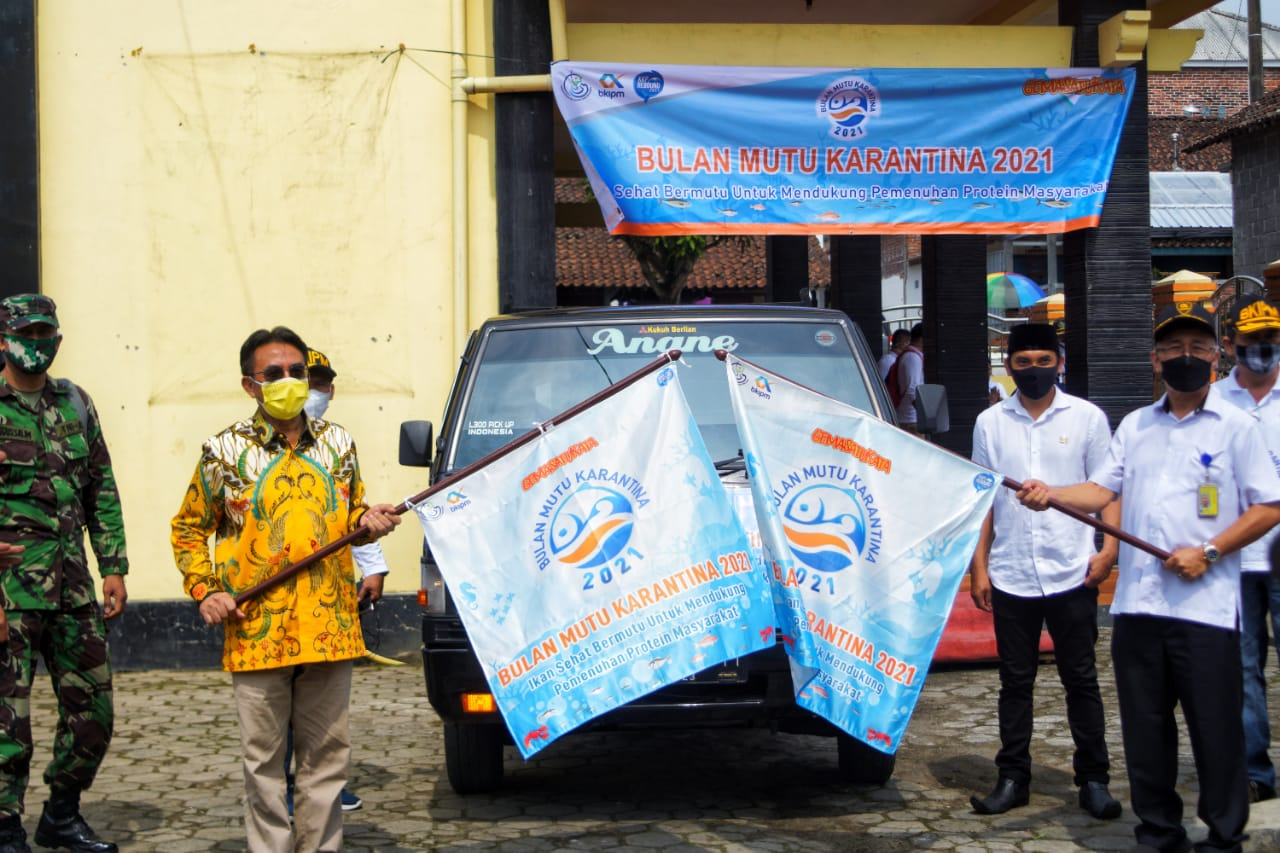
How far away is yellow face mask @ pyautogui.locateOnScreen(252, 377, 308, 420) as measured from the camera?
502 centimetres

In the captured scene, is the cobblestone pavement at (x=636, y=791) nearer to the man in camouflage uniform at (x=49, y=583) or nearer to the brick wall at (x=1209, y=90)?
the man in camouflage uniform at (x=49, y=583)

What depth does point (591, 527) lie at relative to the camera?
4.98 meters

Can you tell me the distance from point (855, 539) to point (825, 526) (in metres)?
0.11

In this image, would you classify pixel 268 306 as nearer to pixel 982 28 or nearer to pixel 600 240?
pixel 982 28

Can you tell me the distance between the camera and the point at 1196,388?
530cm

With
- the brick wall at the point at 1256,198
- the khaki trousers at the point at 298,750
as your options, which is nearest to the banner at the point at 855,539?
the khaki trousers at the point at 298,750

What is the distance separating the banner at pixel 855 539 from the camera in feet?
16.5

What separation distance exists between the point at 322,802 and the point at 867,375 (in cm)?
307

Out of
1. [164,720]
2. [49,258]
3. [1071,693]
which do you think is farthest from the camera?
[49,258]

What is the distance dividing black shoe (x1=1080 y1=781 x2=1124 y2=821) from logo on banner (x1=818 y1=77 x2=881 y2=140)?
492 centimetres

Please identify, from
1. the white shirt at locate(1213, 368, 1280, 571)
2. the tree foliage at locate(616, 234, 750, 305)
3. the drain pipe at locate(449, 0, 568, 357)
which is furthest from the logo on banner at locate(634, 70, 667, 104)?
the tree foliage at locate(616, 234, 750, 305)

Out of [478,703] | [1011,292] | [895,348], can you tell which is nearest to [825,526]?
[478,703]

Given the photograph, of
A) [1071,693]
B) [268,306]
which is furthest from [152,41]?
[1071,693]

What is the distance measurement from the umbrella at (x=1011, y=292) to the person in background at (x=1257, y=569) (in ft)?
75.3
